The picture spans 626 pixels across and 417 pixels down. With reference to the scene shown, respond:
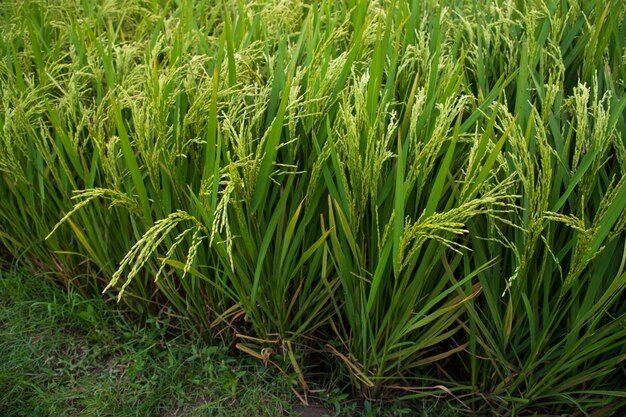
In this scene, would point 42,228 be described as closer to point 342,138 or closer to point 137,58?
point 137,58

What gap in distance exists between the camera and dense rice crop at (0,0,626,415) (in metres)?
1.55

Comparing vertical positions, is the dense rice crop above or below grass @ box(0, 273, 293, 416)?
above

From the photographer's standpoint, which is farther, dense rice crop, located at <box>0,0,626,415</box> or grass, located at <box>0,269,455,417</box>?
grass, located at <box>0,269,455,417</box>

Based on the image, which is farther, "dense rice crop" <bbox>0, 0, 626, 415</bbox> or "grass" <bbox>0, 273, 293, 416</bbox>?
"grass" <bbox>0, 273, 293, 416</bbox>

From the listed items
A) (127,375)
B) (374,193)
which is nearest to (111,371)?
(127,375)

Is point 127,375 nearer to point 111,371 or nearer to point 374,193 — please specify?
point 111,371

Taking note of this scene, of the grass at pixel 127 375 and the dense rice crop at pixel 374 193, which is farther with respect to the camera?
the grass at pixel 127 375

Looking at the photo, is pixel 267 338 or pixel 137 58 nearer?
pixel 267 338

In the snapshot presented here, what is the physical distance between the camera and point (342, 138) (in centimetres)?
169

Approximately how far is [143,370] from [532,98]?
150 cm

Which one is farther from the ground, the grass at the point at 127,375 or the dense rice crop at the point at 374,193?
the dense rice crop at the point at 374,193

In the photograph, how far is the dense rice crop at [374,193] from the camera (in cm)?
155

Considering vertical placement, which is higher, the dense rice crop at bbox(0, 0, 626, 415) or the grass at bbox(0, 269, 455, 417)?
the dense rice crop at bbox(0, 0, 626, 415)

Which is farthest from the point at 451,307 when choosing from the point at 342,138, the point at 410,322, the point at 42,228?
the point at 42,228
